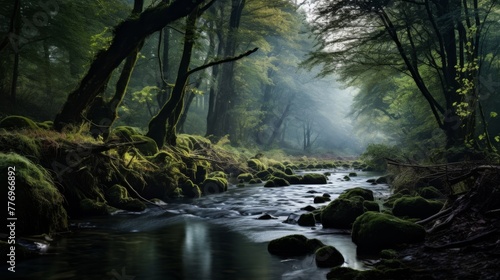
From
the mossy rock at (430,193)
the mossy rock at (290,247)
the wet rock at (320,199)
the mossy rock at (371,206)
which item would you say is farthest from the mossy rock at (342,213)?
the mossy rock at (430,193)

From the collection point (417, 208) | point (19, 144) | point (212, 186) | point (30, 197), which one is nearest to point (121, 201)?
point (19, 144)

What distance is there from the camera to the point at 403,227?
18.2 ft

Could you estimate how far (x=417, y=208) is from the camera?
7.11 m

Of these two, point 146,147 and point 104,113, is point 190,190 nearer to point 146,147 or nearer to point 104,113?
point 146,147

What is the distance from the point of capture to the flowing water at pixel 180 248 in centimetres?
466

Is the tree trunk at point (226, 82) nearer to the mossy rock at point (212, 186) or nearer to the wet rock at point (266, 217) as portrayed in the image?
the mossy rock at point (212, 186)

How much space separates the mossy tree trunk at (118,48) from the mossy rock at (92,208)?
2690mm

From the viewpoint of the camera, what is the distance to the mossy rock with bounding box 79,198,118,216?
8.20m

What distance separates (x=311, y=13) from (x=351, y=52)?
8.64ft

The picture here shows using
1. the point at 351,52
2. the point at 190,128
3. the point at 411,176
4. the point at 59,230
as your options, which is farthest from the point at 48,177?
the point at 190,128

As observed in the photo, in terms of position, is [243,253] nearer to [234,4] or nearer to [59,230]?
[59,230]

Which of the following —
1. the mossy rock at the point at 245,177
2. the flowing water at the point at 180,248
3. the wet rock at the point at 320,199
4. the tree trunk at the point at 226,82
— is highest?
the tree trunk at the point at 226,82

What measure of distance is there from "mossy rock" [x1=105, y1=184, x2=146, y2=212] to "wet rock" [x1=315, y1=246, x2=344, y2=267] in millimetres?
5707

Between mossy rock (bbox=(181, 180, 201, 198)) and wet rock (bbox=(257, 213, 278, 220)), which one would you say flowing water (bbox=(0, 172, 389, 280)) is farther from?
mossy rock (bbox=(181, 180, 201, 198))
